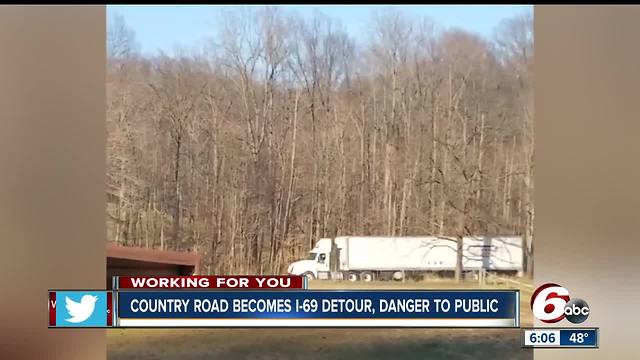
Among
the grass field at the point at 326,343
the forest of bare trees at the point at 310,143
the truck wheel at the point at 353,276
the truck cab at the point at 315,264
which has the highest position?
the forest of bare trees at the point at 310,143

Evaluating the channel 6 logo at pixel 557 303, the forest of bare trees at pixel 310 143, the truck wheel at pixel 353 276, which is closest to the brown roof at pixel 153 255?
the forest of bare trees at pixel 310 143

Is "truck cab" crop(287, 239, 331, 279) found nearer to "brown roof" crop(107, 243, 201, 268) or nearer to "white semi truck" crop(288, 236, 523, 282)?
"white semi truck" crop(288, 236, 523, 282)

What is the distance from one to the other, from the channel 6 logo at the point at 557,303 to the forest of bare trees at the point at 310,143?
1.27ft

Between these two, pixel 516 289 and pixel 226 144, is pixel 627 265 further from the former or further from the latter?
pixel 226 144

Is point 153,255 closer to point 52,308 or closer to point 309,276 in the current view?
point 52,308

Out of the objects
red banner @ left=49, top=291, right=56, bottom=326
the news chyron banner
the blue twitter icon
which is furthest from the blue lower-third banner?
red banner @ left=49, top=291, right=56, bottom=326

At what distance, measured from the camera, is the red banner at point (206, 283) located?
11.3ft

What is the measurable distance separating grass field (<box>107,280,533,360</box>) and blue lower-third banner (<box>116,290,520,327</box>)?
46mm

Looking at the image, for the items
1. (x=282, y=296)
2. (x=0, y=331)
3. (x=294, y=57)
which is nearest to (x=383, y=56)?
(x=294, y=57)

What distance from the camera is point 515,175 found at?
3.49 metres

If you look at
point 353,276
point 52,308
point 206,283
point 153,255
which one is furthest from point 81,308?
point 353,276

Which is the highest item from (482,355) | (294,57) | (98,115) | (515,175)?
(294,57)

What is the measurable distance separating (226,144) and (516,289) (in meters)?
1.90

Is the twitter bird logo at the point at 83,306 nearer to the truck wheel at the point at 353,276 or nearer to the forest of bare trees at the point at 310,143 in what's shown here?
the forest of bare trees at the point at 310,143
